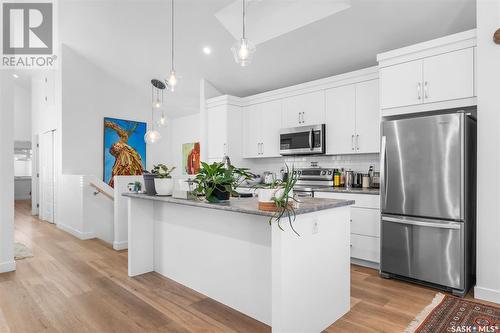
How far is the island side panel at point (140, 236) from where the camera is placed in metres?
A: 3.34

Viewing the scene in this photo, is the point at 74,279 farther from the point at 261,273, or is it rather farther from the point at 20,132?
the point at 20,132

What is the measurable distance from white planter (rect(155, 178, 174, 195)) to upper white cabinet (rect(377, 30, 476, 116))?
8.22ft

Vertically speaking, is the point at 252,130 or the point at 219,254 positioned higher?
the point at 252,130

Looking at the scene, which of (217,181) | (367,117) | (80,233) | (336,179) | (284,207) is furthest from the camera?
(80,233)

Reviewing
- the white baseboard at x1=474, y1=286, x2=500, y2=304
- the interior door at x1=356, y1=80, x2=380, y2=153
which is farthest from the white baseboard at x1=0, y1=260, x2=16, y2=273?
the white baseboard at x1=474, y1=286, x2=500, y2=304

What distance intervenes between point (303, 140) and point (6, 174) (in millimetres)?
3921

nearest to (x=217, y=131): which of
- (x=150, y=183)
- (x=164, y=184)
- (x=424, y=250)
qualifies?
(x=150, y=183)

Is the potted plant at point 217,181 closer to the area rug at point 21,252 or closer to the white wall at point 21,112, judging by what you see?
the area rug at point 21,252

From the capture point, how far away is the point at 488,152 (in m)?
2.73

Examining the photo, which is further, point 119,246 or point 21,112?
point 21,112

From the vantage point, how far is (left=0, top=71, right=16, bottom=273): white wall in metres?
3.58

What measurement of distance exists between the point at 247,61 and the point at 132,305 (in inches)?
94.7

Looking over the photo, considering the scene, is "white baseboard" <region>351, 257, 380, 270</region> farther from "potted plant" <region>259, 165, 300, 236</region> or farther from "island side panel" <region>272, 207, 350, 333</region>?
"potted plant" <region>259, 165, 300, 236</region>

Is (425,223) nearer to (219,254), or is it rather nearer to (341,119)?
(341,119)
